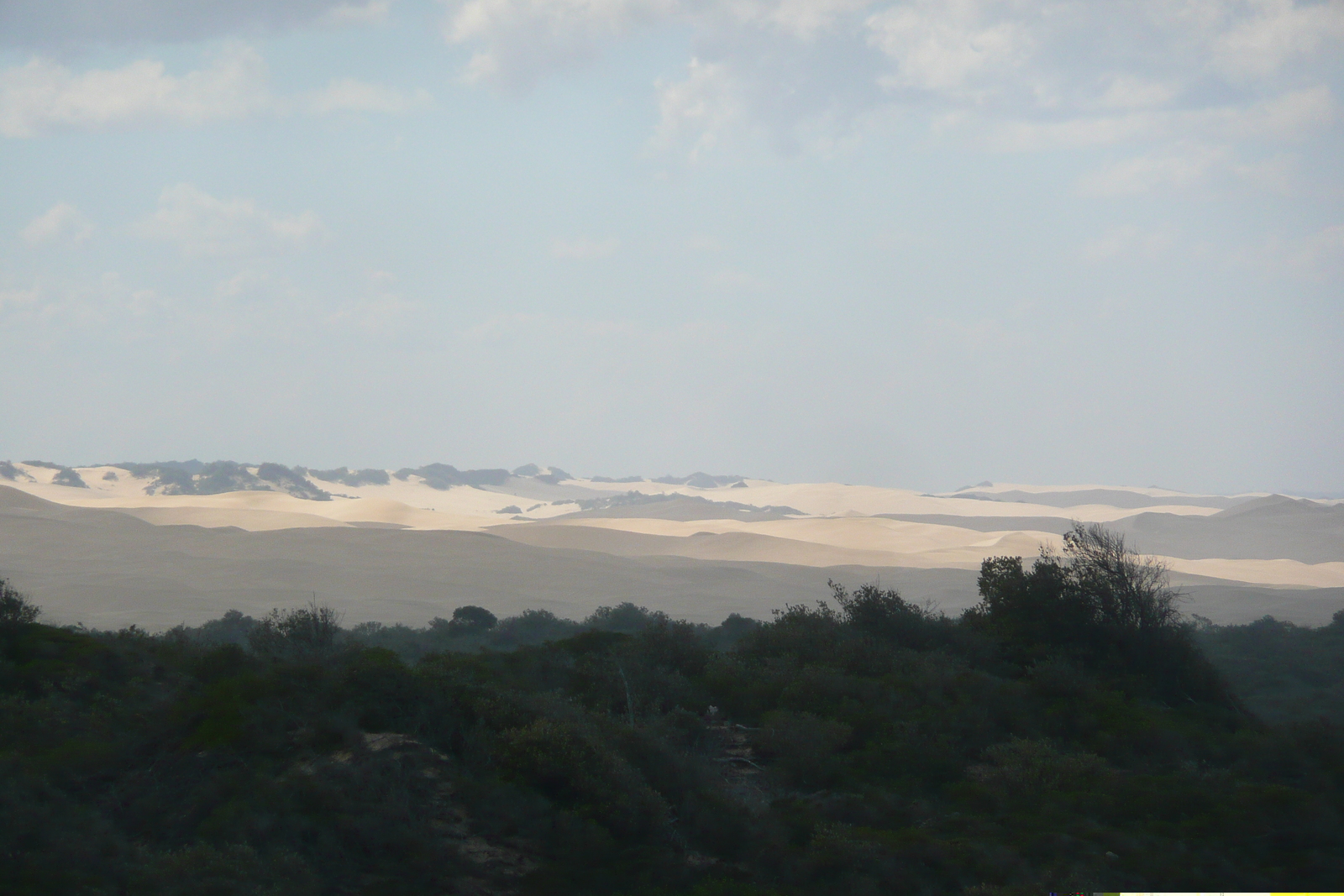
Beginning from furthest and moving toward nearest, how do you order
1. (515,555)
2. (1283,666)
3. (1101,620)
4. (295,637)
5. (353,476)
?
(353,476) < (515,555) < (1283,666) < (1101,620) < (295,637)

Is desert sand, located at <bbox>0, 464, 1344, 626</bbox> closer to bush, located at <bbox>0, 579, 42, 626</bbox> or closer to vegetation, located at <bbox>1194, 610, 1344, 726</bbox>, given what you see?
vegetation, located at <bbox>1194, 610, 1344, 726</bbox>

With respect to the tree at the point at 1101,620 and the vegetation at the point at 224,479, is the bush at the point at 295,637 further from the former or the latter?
the vegetation at the point at 224,479

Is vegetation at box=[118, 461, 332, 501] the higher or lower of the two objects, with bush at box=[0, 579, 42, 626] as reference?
higher

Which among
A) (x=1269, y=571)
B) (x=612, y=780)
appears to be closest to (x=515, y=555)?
(x=612, y=780)

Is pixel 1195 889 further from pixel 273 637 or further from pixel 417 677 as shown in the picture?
pixel 273 637

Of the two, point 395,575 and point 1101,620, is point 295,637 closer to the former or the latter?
point 1101,620

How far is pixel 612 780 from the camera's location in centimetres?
715

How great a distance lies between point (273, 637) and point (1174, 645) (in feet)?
44.1

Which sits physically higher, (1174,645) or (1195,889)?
(1174,645)

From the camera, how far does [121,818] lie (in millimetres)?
6062

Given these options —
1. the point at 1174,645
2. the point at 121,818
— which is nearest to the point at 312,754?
the point at 121,818

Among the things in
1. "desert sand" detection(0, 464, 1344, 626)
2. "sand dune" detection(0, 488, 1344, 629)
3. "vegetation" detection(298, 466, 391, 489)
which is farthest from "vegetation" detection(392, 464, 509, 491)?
"sand dune" detection(0, 488, 1344, 629)

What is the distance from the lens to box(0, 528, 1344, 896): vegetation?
19.5ft

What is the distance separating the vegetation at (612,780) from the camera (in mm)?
5953
